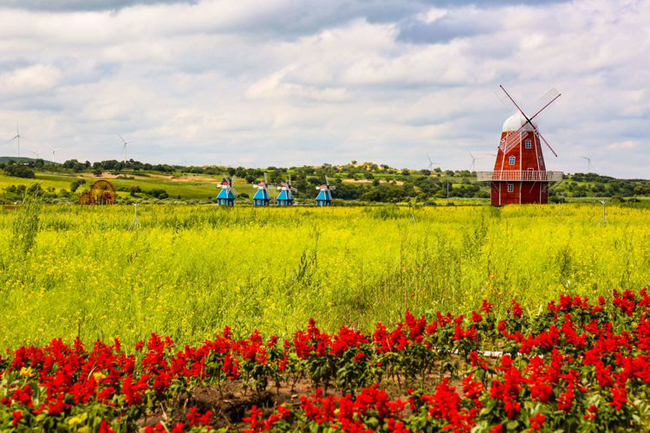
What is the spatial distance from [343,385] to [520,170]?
5212 centimetres

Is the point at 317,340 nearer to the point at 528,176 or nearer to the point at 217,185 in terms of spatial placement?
the point at 528,176

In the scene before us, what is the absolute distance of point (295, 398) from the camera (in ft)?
19.6

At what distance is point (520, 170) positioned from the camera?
54.0 m

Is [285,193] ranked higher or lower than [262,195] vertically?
higher

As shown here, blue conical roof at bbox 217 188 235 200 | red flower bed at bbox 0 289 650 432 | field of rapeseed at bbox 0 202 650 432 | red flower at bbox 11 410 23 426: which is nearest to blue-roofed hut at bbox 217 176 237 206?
blue conical roof at bbox 217 188 235 200

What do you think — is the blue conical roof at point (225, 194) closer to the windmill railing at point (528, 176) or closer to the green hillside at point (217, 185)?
the green hillside at point (217, 185)

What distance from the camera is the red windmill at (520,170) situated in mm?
54062

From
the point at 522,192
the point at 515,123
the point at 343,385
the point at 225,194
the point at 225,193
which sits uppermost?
the point at 515,123

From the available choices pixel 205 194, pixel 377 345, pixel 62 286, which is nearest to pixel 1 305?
pixel 62 286

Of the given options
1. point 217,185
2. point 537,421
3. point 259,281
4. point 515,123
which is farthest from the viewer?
point 217,185

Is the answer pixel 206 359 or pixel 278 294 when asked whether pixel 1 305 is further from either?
pixel 206 359

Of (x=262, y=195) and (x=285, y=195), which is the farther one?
(x=285, y=195)

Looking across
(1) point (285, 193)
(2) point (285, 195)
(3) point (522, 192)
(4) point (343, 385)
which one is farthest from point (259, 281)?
(1) point (285, 193)

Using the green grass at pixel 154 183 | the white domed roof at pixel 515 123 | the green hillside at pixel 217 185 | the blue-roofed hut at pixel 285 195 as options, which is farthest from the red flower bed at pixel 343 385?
the blue-roofed hut at pixel 285 195
